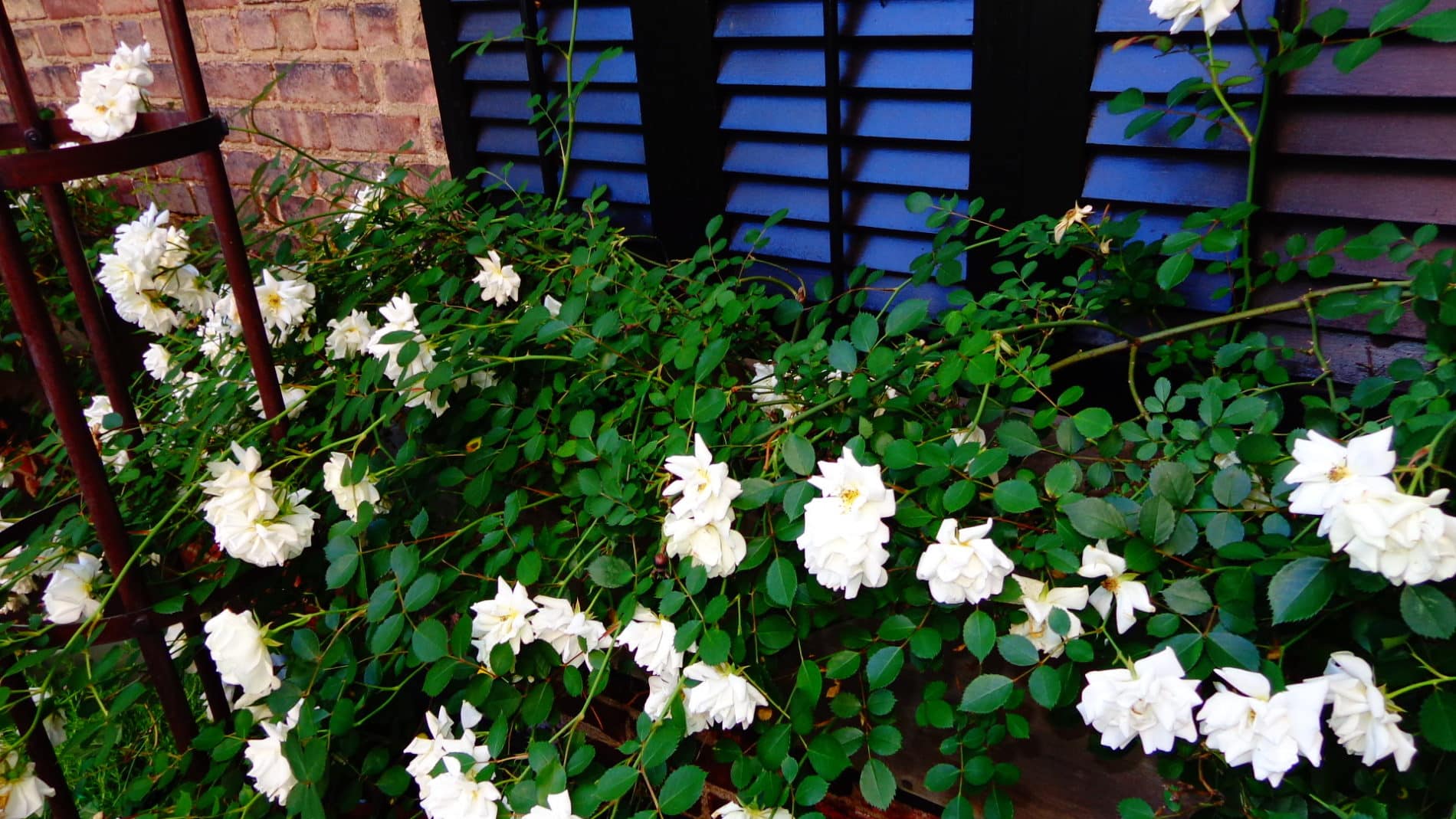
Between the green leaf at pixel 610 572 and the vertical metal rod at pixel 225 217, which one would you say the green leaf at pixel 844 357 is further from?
the vertical metal rod at pixel 225 217

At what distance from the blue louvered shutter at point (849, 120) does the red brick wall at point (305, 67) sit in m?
0.68

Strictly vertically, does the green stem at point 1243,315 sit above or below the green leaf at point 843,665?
above

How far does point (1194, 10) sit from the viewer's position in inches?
35.5

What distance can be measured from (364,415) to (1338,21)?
110cm

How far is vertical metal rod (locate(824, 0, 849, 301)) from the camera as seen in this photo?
1.28 m

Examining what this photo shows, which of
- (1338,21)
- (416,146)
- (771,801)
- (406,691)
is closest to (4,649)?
(406,691)

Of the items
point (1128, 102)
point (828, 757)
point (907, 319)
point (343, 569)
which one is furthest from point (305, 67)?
point (828, 757)

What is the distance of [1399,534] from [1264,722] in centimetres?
19

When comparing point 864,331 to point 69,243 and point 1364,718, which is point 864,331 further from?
point 69,243

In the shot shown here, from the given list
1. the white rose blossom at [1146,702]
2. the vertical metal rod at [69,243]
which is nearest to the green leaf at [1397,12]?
the white rose blossom at [1146,702]

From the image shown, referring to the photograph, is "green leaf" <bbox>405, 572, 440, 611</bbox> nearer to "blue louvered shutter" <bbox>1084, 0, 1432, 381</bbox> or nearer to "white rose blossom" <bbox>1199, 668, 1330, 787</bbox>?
"white rose blossom" <bbox>1199, 668, 1330, 787</bbox>

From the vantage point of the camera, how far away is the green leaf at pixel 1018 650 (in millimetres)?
853

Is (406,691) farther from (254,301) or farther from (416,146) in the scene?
(416,146)

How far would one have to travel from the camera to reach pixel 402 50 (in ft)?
5.78
